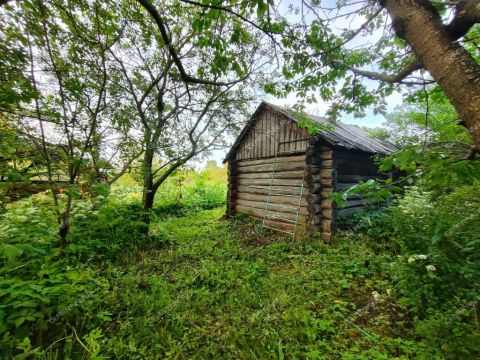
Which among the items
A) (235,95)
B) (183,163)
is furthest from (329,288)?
(235,95)

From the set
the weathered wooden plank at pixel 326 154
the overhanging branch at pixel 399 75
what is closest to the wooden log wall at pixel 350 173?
the weathered wooden plank at pixel 326 154

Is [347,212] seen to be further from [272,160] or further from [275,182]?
[272,160]

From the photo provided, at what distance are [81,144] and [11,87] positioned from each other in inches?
72.6

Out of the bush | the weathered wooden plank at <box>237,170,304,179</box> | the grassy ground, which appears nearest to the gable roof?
the weathered wooden plank at <box>237,170,304,179</box>

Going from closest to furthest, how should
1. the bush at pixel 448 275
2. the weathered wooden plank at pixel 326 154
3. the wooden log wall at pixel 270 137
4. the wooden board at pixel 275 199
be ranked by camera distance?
1. the bush at pixel 448 275
2. the weathered wooden plank at pixel 326 154
3. the wooden board at pixel 275 199
4. the wooden log wall at pixel 270 137

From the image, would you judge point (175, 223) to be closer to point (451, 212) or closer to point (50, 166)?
point (50, 166)

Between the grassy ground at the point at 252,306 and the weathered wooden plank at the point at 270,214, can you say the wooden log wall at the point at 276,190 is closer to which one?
the weathered wooden plank at the point at 270,214

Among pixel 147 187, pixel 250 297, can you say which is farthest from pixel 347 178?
pixel 147 187

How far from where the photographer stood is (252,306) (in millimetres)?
3635

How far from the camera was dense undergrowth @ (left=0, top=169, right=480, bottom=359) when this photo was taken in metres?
2.60

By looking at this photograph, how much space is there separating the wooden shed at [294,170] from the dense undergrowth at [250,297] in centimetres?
156

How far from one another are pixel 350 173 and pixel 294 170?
188 centimetres

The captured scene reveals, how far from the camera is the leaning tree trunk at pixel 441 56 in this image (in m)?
0.95

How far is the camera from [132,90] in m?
5.91
